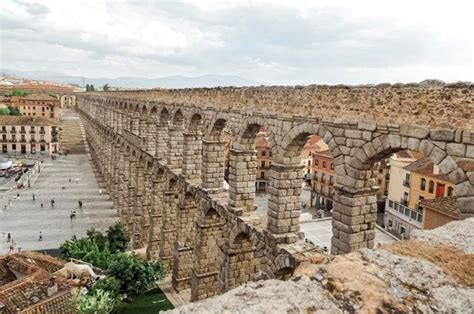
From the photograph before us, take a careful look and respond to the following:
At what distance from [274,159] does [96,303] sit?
11056 mm

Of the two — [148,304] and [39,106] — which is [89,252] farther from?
→ [39,106]

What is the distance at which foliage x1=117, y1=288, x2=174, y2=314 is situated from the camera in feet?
71.9

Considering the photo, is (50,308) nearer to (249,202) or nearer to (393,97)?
(249,202)

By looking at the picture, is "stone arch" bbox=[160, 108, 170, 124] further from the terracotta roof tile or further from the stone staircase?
the stone staircase

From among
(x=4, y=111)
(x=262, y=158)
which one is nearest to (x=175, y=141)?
(x=262, y=158)

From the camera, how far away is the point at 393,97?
948 cm

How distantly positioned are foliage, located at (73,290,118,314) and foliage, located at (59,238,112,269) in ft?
21.9

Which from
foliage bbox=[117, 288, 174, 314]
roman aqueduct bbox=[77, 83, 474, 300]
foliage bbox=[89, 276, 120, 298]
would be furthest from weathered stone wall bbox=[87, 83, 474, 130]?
foliage bbox=[117, 288, 174, 314]

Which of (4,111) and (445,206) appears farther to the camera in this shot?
(4,111)

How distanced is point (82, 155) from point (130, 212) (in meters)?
52.7

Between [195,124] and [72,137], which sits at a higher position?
[195,124]

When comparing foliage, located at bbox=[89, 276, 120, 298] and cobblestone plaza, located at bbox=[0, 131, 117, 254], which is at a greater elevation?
foliage, located at bbox=[89, 276, 120, 298]

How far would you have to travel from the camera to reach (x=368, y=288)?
3439 mm

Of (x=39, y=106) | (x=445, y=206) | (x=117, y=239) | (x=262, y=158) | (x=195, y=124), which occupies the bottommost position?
(x=117, y=239)
